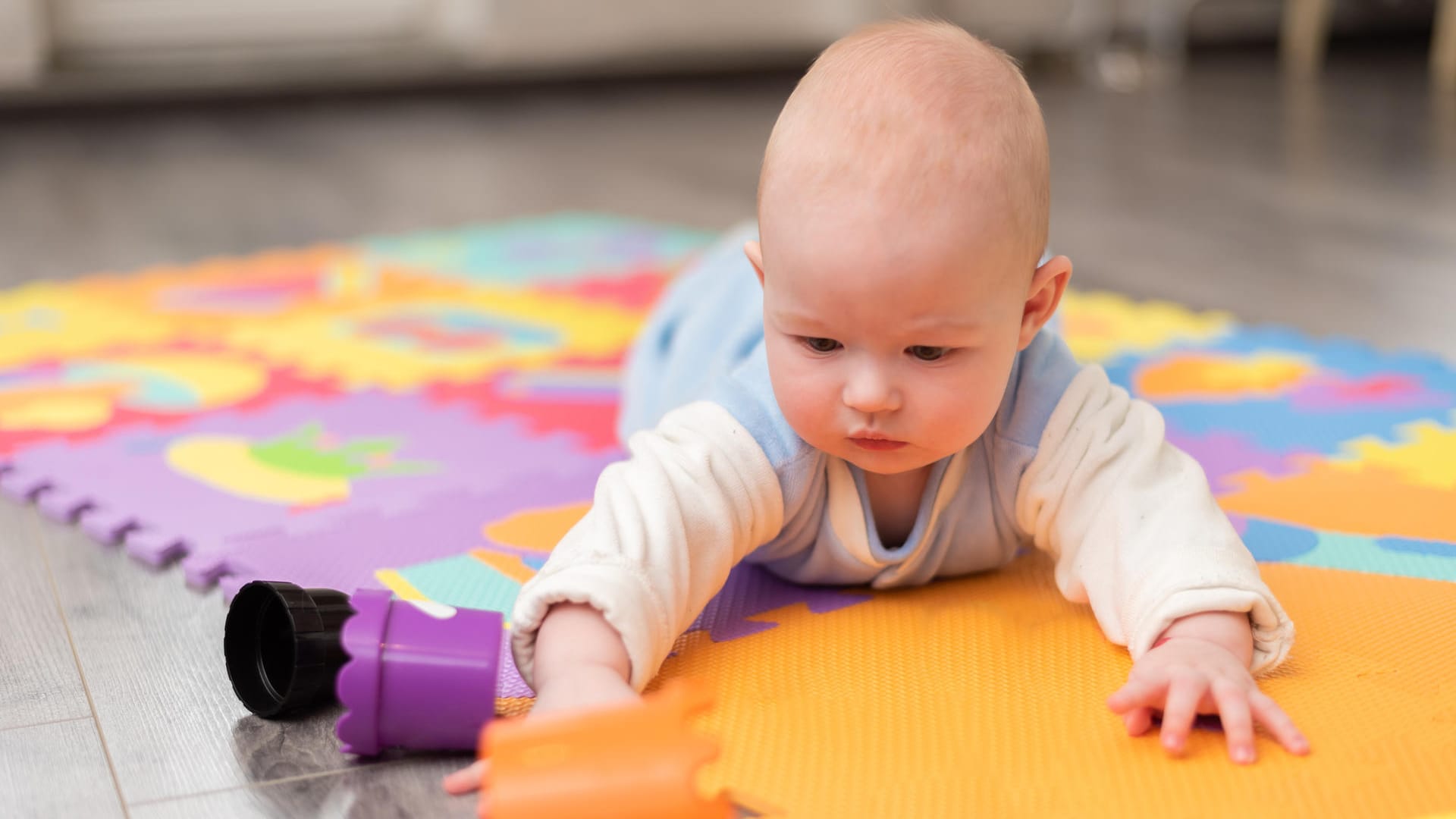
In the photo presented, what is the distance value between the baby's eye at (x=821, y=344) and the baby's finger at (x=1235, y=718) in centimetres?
24

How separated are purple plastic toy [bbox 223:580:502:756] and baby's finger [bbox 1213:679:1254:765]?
1.12 feet

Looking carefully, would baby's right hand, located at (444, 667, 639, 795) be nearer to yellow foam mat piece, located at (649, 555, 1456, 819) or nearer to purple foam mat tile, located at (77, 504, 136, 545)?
yellow foam mat piece, located at (649, 555, 1456, 819)

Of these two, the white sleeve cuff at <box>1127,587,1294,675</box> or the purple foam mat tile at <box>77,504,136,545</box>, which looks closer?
the white sleeve cuff at <box>1127,587,1294,675</box>

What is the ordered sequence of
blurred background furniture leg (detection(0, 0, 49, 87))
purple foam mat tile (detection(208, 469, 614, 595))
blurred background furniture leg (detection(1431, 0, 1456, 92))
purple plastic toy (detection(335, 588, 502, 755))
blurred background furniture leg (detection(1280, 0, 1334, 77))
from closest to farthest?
purple plastic toy (detection(335, 588, 502, 755)) → purple foam mat tile (detection(208, 469, 614, 595)) → blurred background furniture leg (detection(0, 0, 49, 87)) → blurred background furniture leg (detection(1431, 0, 1456, 92)) → blurred background furniture leg (detection(1280, 0, 1334, 77))

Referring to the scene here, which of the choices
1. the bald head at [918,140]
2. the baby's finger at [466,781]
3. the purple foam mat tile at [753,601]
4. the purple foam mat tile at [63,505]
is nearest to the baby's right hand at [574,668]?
the baby's finger at [466,781]

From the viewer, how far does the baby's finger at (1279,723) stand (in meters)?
0.68

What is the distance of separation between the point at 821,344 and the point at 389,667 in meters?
0.26

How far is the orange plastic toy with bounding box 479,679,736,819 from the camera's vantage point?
58 centimetres

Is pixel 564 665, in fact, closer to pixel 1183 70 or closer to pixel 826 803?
pixel 826 803

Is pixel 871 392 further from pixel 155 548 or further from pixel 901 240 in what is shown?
pixel 155 548

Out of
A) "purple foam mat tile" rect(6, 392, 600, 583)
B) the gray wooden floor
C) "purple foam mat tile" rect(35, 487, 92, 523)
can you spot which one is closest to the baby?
the gray wooden floor

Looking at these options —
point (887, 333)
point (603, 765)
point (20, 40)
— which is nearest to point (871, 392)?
point (887, 333)

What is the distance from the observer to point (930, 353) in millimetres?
734

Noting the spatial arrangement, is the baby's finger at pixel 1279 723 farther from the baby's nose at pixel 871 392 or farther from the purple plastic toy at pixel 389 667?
the purple plastic toy at pixel 389 667
